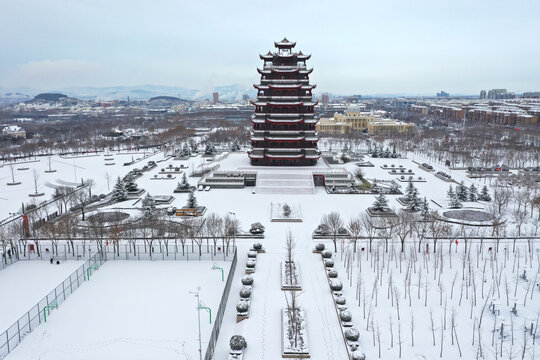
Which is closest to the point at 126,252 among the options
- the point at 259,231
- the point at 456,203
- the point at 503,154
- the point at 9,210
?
the point at 259,231

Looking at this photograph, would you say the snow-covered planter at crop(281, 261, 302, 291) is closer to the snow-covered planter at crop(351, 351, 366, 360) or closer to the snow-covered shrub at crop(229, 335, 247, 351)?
the snow-covered shrub at crop(229, 335, 247, 351)

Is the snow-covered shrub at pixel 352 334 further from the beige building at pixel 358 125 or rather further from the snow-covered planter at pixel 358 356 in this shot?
the beige building at pixel 358 125

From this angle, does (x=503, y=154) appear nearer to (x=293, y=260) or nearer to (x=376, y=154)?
(x=376, y=154)

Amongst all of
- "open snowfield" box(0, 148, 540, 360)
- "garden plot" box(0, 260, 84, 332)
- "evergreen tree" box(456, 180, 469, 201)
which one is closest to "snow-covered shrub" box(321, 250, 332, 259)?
"open snowfield" box(0, 148, 540, 360)

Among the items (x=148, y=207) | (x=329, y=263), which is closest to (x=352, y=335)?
(x=329, y=263)

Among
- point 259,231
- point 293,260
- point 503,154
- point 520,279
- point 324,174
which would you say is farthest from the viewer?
point 503,154

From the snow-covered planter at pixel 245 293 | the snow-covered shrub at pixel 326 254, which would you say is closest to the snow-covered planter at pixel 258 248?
the snow-covered shrub at pixel 326 254

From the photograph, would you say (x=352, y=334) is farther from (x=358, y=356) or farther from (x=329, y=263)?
(x=329, y=263)
